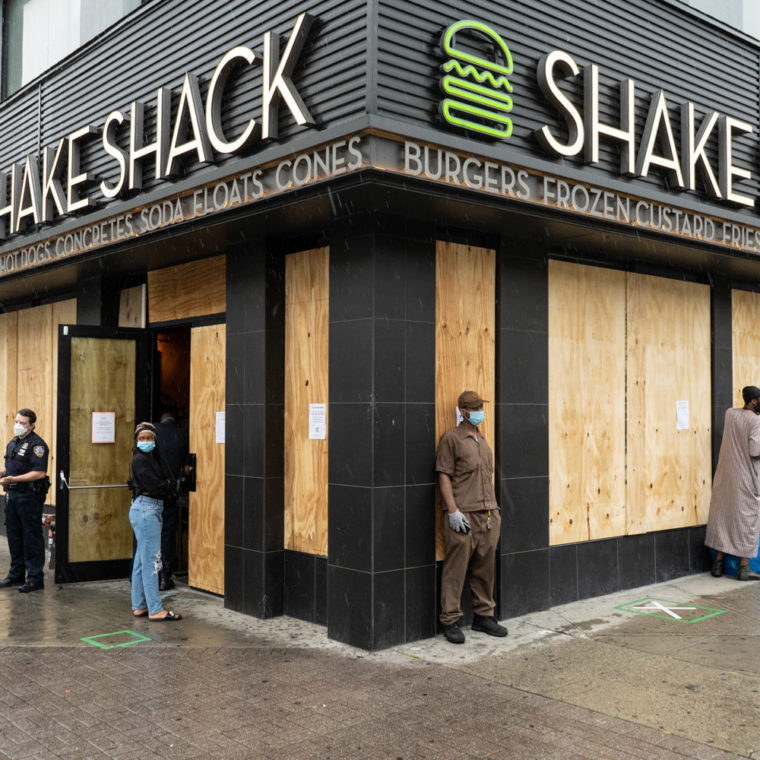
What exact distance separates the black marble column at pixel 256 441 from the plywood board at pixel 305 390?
103 millimetres

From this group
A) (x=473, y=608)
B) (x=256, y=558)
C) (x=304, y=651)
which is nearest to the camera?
(x=304, y=651)

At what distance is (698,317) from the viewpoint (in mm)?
10266

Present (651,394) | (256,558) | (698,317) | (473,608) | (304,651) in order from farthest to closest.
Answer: (698,317)
(651,394)
(256,558)
(473,608)
(304,651)

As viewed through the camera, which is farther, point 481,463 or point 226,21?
point 226,21

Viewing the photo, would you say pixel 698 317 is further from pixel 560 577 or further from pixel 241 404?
pixel 241 404

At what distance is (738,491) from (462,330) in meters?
4.21

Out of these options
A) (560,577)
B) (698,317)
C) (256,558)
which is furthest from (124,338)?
(698,317)

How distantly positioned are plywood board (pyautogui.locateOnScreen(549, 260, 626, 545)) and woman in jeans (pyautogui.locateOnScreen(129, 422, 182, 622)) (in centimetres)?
380

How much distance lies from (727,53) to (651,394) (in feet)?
13.1

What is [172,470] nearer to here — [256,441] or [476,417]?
[256,441]

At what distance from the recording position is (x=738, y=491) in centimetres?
968

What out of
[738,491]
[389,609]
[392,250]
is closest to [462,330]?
[392,250]

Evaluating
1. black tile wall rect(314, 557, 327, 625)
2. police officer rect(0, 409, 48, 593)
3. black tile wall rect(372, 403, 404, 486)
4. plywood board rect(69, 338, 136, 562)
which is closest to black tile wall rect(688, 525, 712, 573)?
black tile wall rect(372, 403, 404, 486)

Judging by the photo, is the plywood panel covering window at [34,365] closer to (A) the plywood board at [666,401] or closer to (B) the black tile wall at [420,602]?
(B) the black tile wall at [420,602]
